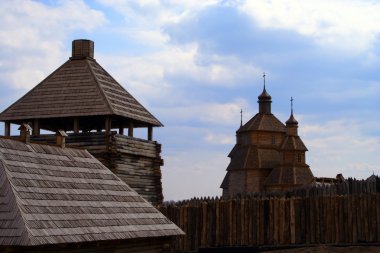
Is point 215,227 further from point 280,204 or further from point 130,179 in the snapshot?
point 130,179

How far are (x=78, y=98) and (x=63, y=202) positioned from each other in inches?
436

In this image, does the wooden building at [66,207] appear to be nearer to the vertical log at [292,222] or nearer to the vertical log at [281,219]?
the vertical log at [281,219]

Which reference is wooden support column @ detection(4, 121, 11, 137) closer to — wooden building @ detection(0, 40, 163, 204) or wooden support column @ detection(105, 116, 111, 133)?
wooden building @ detection(0, 40, 163, 204)


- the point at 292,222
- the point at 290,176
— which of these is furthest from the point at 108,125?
the point at 290,176

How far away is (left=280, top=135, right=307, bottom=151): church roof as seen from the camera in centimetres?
4941

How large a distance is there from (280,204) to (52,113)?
28.5 ft

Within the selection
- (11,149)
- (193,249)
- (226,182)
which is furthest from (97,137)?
(226,182)

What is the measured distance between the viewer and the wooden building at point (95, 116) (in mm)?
24828

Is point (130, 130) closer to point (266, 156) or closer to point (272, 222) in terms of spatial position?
point (272, 222)

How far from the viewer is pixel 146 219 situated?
673 inches

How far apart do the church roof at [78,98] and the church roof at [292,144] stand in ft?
76.5

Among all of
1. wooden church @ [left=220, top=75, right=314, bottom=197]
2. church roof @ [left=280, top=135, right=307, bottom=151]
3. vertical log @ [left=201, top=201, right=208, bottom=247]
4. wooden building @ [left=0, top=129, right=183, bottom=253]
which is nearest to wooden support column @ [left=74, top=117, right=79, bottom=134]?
vertical log @ [left=201, top=201, right=208, bottom=247]

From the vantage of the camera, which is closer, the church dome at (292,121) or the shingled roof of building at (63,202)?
the shingled roof of building at (63,202)

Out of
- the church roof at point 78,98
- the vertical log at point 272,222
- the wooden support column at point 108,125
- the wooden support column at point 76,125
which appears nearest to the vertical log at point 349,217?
the vertical log at point 272,222
